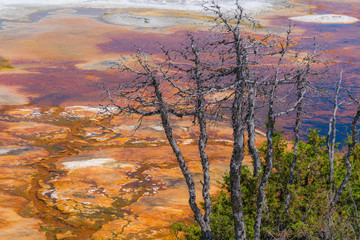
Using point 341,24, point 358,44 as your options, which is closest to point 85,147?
point 358,44

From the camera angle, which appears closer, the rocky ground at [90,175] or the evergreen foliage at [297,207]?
the evergreen foliage at [297,207]

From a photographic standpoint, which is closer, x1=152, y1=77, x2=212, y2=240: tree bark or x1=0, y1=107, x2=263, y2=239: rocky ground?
x1=152, y1=77, x2=212, y2=240: tree bark

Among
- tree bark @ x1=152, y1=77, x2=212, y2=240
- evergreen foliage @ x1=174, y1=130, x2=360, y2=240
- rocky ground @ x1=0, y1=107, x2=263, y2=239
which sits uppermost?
tree bark @ x1=152, y1=77, x2=212, y2=240

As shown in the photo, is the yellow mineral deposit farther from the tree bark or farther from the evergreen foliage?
the evergreen foliage

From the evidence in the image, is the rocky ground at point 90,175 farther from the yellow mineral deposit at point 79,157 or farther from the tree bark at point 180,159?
the tree bark at point 180,159

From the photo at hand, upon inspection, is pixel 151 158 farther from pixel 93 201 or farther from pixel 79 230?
pixel 79 230

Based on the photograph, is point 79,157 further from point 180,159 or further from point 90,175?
point 180,159

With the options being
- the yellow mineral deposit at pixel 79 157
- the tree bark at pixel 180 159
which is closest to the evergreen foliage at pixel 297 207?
the tree bark at pixel 180 159

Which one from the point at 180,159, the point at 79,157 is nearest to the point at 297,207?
the point at 180,159

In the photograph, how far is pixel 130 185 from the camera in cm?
1551

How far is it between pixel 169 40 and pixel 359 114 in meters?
33.7

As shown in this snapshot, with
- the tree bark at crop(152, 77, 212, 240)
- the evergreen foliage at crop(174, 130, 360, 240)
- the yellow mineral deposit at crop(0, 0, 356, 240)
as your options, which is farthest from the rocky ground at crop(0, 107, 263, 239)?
the tree bark at crop(152, 77, 212, 240)

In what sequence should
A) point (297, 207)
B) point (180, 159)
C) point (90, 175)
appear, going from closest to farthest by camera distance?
point (180, 159) → point (297, 207) → point (90, 175)

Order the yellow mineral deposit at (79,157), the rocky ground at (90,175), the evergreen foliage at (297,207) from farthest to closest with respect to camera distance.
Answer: the yellow mineral deposit at (79,157) < the rocky ground at (90,175) < the evergreen foliage at (297,207)
